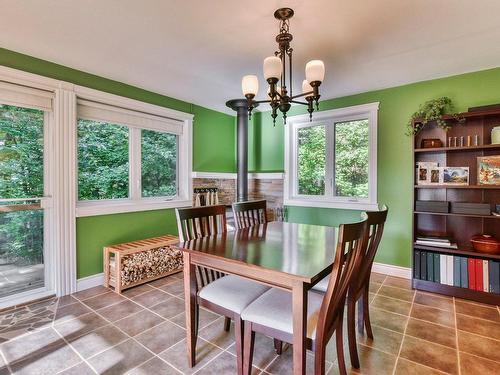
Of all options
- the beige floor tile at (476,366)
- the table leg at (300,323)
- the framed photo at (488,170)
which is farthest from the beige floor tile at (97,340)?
the framed photo at (488,170)

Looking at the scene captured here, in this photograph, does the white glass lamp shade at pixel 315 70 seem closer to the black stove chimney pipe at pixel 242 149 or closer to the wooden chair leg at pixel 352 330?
the wooden chair leg at pixel 352 330

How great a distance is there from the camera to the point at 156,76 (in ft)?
9.83

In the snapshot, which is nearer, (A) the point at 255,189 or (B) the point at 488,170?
(B) the point at 488,170

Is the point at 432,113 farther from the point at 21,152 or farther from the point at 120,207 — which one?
the point at 21,152

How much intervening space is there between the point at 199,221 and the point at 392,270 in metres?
2.64

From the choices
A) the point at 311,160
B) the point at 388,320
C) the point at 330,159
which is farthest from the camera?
the point at 311,160

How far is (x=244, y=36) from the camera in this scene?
84.8 inches

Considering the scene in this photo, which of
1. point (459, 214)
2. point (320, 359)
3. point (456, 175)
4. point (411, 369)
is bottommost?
point (411, 369)

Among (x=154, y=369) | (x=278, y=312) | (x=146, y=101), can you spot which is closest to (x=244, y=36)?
(x=146, y=101)

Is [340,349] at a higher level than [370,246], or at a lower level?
lower

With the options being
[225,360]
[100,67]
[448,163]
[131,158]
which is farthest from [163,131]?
[448,163]

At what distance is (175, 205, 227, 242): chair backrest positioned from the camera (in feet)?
6.28

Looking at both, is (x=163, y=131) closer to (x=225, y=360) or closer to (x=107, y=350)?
(x=107, y=350)

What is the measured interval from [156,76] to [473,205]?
359cm
